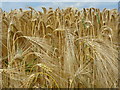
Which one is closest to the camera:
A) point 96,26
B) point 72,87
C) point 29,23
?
point 72,87

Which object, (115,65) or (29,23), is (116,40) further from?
(29,23)

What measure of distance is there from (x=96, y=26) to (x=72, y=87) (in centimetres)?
120

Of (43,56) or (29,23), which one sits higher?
(29,23)

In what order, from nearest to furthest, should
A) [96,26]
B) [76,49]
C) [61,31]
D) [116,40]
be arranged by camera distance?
[76,49]
[61,31]
[116,40]
[96,26]

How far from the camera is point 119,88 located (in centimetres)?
146

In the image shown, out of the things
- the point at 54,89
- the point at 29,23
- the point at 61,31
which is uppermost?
the point at 29,23

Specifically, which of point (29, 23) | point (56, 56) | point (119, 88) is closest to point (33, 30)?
point (29, 23)

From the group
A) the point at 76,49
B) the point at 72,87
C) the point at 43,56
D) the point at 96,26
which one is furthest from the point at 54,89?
the point at 96,26

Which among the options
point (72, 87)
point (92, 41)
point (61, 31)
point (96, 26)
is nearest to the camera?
point (72, 87)

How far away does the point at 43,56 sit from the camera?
160cm

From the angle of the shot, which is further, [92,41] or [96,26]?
[96,26]

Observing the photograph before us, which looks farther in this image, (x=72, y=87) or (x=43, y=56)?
(x=43, y=56)

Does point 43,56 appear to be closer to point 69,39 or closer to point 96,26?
point 69,39

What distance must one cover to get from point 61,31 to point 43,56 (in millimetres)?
345
